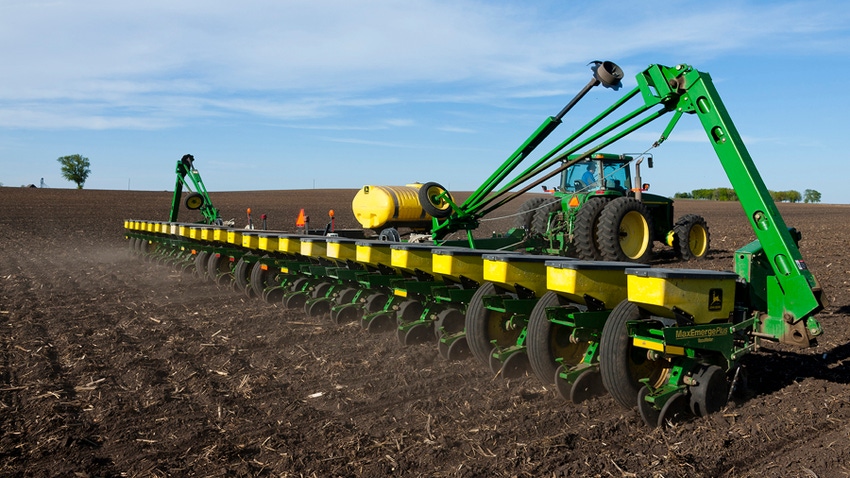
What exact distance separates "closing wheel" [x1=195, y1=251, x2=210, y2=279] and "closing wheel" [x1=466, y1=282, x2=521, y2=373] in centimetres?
755

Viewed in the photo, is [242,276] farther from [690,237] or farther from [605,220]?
[690,237]

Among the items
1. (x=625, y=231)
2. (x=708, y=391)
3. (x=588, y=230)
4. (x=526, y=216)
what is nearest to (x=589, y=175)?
(x=526, y=216)

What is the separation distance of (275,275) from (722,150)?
21.4 feet

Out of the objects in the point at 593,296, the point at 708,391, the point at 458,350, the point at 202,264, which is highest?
the point at 593,296

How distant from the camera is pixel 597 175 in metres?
11.5

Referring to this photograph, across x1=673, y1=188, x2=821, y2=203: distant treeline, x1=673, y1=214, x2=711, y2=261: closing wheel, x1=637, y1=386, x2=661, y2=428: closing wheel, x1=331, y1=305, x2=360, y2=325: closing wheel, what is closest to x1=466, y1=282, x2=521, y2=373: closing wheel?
x1=637, y1=386, x2=661, y2=428: closing wheel

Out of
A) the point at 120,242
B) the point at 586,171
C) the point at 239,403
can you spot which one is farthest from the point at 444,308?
A: the point at 120,242

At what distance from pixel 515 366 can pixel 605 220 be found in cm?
A: 498

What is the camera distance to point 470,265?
5.68 metres

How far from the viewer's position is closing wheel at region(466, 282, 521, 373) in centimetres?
538

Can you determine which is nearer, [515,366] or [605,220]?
[515,366]

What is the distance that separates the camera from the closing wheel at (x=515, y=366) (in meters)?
5.15

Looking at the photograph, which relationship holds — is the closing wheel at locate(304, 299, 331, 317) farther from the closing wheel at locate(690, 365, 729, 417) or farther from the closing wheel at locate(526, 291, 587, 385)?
the closing wheel at locate(690, 365, 729, 417)

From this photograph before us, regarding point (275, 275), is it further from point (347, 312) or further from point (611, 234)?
point (611, 234)
